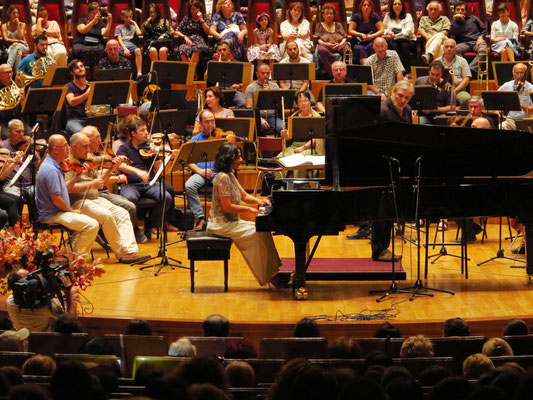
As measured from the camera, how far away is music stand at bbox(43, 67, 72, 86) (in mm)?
10938

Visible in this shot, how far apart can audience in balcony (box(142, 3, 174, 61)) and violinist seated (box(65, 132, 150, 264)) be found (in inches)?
184

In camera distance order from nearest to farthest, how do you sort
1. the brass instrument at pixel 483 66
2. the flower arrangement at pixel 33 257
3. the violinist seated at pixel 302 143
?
the flower arrangement at pixel 33 257
the violinist seated at pixel 302 143
the brass instrument at pixel 483 66

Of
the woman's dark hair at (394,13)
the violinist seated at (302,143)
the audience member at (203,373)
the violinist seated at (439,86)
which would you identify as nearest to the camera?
the audience member at (203,373)

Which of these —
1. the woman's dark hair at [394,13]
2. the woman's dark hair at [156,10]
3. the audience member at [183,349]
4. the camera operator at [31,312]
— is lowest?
the camera operator at [31,312]

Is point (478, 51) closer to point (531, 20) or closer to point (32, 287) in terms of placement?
point (531, 20)

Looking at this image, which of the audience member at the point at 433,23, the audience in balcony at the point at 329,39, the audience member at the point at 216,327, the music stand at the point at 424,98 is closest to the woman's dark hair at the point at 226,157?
the audience member at the point at 216,327

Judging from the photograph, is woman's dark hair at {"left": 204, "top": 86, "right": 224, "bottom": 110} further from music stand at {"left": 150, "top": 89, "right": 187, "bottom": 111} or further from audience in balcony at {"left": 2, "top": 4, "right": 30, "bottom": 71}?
audience in balcony at {"left": 2, "top": 4, "right": 30, "bottom": 71}

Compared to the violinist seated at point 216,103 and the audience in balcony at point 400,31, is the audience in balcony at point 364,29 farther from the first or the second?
the violinist seated at point 216,103

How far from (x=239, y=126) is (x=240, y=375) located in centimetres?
563

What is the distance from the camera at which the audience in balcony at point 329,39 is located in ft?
41.3

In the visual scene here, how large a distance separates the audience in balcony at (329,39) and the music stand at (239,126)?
3072mm

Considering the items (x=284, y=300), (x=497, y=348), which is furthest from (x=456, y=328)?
(x=284, y=300)

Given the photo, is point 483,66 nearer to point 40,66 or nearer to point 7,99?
point 40,66

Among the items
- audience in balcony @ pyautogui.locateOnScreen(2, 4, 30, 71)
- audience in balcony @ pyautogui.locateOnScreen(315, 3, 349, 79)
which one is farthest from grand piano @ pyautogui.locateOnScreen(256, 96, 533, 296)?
audience in balcony @ pyautogui.locateOnScreen(2, 4, 30, 71)
